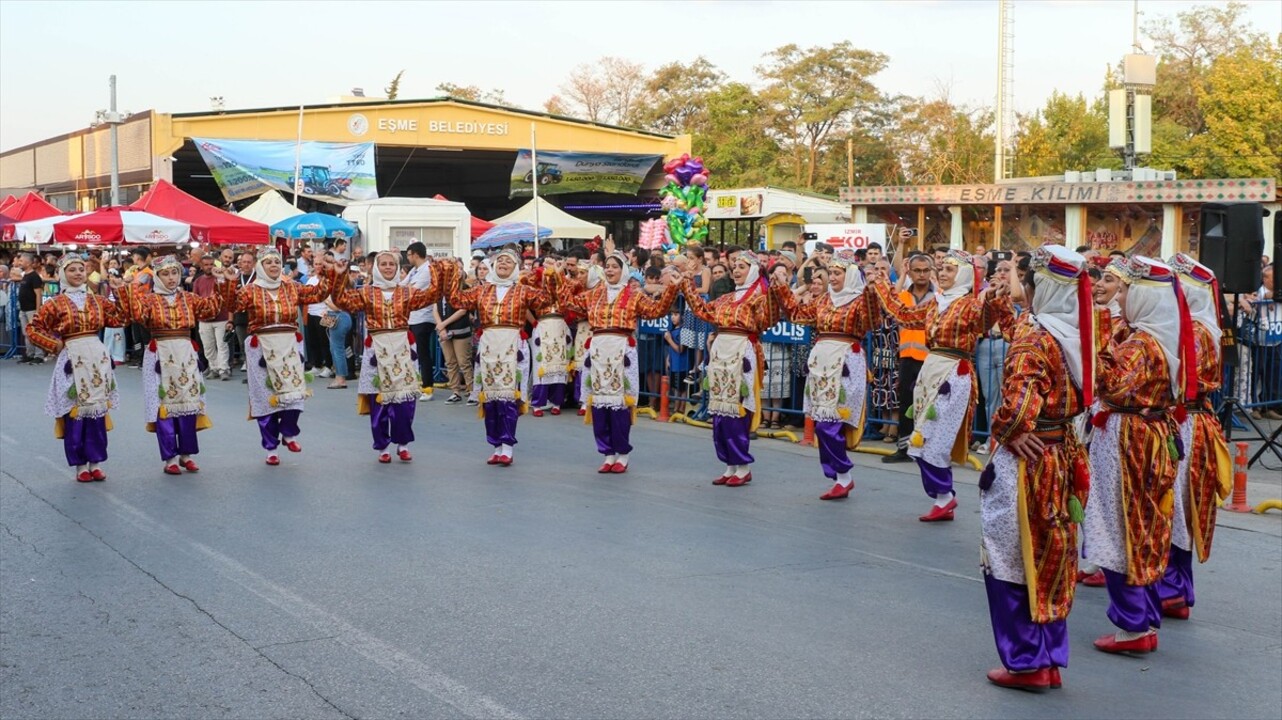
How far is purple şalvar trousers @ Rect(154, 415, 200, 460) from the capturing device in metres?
11.0

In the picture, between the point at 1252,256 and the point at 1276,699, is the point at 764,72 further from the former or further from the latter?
the point at 1276,699

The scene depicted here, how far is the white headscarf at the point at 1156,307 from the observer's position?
6090 mm

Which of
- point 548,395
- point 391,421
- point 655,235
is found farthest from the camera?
point 655,235

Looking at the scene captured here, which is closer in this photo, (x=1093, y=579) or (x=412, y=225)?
(x=1093, y=579)

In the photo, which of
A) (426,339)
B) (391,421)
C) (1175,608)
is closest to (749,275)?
(391,421)

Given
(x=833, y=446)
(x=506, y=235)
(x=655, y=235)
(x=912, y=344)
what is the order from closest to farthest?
(x=833, y=446), (x=912, y=344), (x=655, y=235), (x=506, y=235)

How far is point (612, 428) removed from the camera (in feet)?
37.1

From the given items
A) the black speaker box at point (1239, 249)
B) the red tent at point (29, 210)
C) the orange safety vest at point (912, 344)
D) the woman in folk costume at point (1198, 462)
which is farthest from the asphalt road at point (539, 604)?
the red tent at point (29, 210)

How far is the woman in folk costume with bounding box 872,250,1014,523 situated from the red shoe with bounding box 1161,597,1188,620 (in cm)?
171

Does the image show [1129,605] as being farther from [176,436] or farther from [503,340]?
[176,436]

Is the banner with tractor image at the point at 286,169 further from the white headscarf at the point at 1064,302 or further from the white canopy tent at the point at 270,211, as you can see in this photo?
the white headscarf at the point at 1064,302

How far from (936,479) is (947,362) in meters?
0.86

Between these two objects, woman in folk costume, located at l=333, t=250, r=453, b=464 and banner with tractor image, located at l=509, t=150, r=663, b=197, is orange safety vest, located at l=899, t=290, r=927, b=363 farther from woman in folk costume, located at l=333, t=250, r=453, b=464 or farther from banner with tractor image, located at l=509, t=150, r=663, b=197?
banner with tractor image, located at l=509, t=150, r=663, b=197

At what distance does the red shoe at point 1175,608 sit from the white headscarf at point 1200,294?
1353 millimetres
